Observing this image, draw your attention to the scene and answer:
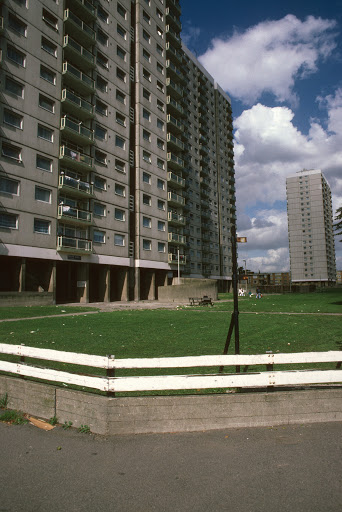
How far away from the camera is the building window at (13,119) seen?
2756 cm

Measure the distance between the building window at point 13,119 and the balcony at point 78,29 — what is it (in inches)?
480

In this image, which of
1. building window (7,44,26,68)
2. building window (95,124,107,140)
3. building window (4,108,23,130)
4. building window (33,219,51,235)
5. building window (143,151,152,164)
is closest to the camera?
building window (4,108,23,130)

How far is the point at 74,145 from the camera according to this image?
34.4 metres

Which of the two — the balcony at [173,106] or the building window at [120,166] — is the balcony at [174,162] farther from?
the building window at [120,166]

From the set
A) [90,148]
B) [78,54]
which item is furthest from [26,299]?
[78,54]

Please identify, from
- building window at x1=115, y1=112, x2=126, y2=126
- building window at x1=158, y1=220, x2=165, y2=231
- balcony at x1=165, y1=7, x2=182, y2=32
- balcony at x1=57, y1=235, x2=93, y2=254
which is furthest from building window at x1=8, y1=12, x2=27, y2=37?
balcony at x1=165, y1=7, x2=182, y2=32

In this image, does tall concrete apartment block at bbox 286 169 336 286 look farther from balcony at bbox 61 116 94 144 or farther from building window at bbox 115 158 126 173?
balcony at bbox 61 116 94 144

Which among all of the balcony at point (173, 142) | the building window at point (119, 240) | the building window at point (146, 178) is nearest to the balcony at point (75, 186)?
the building window at point (119, 240)

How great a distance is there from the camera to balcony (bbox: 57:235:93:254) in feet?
101

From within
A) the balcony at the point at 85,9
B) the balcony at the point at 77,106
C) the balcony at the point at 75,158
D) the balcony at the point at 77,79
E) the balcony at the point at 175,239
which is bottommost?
the balcony at the point at 175,239

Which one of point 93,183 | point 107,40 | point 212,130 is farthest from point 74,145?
point 212,130

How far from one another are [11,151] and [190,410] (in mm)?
28553

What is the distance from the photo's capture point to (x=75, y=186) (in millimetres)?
32562

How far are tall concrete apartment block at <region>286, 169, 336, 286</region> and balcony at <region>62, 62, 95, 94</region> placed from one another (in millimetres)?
134733
